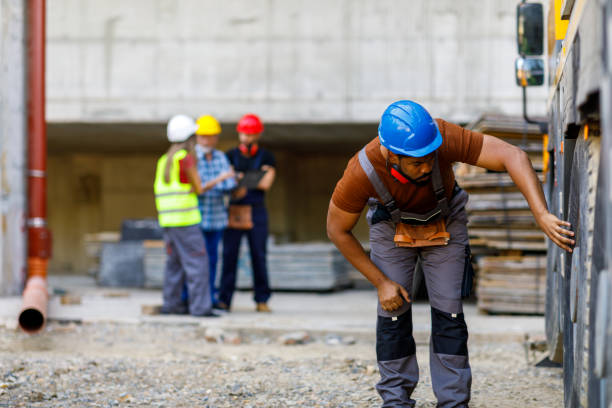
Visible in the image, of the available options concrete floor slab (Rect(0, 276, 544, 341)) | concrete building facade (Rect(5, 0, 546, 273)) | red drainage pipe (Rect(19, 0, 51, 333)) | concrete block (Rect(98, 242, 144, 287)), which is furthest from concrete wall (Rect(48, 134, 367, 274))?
red drainage pipe (Rect(19, 0, 51, 333))

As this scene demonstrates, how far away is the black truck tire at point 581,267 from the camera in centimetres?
286

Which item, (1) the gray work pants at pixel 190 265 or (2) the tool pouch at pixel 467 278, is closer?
(2) the tool pouch at pixel 467 278

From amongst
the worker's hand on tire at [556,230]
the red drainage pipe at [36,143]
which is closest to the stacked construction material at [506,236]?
the worker's hand on tire at [556,230]

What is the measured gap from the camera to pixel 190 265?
746 cm

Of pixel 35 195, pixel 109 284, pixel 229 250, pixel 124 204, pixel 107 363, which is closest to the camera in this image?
pixel 107 363

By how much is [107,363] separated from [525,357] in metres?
3.04

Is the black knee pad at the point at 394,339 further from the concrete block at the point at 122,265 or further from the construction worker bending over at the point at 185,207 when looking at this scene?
the concrete block at the point at 122,265

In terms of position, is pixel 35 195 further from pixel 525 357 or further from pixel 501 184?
pixel 525 357

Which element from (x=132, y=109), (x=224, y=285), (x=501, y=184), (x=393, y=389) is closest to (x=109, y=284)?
(x=132, y=109)

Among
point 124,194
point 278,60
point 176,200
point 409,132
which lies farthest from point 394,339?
point 124,194

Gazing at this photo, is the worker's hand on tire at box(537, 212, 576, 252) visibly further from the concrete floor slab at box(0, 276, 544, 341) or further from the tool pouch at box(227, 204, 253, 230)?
the tool pouch at box(227, 204, 253, 230)

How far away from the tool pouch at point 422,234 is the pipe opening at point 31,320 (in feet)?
13.5

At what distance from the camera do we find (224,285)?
805 cm

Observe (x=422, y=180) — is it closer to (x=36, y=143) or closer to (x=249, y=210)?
(x=249, y=210)
